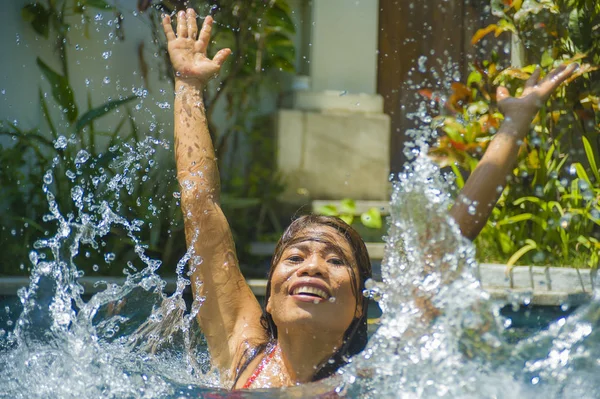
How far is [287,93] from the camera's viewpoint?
628cm

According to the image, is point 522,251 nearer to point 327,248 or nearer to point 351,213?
point 351,213

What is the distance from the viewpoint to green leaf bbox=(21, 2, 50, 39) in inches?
221

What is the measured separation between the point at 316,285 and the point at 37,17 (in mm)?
3956

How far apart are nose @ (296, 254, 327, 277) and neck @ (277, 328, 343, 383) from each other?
180 millimetres

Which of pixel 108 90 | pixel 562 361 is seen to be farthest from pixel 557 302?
Answer: pixel 108 90

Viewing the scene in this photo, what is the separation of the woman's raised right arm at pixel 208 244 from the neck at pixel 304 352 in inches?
8.2

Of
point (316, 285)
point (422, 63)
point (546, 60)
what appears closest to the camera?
point (316, 285)

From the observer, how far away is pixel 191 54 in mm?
2857

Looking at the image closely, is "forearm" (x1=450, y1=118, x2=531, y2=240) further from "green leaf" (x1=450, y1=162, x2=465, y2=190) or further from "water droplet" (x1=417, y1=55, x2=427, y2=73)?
"water droplet" (x1=417, y1=55, x2=427, y2=73)

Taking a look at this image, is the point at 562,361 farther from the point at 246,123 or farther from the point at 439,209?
the point at 246,123

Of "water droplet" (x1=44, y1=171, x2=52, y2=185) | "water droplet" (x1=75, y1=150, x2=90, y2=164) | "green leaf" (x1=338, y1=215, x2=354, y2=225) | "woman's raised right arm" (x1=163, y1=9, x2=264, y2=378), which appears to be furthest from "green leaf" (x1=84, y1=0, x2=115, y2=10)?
"woman's raised right arm" (x1=163, y1=9, x2=264, y2=378)

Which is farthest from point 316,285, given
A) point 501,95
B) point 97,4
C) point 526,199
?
point 97,4

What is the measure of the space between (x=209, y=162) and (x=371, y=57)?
11.8ft

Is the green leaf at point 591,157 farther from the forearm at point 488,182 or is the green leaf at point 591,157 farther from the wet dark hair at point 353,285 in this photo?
the wet dark hair at point 353,285
